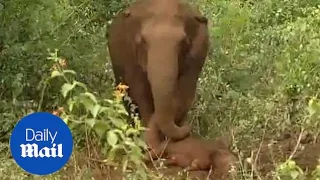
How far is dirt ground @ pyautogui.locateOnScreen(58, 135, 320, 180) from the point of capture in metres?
5.50

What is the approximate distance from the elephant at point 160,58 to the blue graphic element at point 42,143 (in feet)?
5.88

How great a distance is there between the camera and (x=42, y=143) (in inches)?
158

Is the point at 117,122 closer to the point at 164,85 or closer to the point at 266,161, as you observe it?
the point at 164,85

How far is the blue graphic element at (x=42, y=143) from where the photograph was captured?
13.1ft

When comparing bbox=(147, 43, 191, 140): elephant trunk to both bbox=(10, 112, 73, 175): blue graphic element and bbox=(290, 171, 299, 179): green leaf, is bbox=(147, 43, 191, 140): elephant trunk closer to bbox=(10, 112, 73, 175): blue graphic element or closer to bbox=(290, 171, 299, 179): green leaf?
bbox=(290, 171, 299, 179): green leaf

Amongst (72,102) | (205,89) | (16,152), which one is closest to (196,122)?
(205,89)

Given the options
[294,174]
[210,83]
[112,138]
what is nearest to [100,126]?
[112,138]

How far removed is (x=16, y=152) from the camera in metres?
4.04

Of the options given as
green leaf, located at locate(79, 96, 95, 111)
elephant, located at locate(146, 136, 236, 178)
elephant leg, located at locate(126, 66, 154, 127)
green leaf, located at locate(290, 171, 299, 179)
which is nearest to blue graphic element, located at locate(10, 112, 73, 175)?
green leaf, located at locate(79, 96, 95, 111)

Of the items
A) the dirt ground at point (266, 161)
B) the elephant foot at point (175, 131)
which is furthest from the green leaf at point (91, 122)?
the elephant foot at point (175, 131)

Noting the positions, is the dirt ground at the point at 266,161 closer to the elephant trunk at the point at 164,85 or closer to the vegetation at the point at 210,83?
the vegetation at the point at 210,83

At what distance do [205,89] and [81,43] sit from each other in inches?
42.5

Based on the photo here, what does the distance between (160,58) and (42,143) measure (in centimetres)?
199

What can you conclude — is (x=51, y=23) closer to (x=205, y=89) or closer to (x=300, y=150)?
(x=205, y=89)
